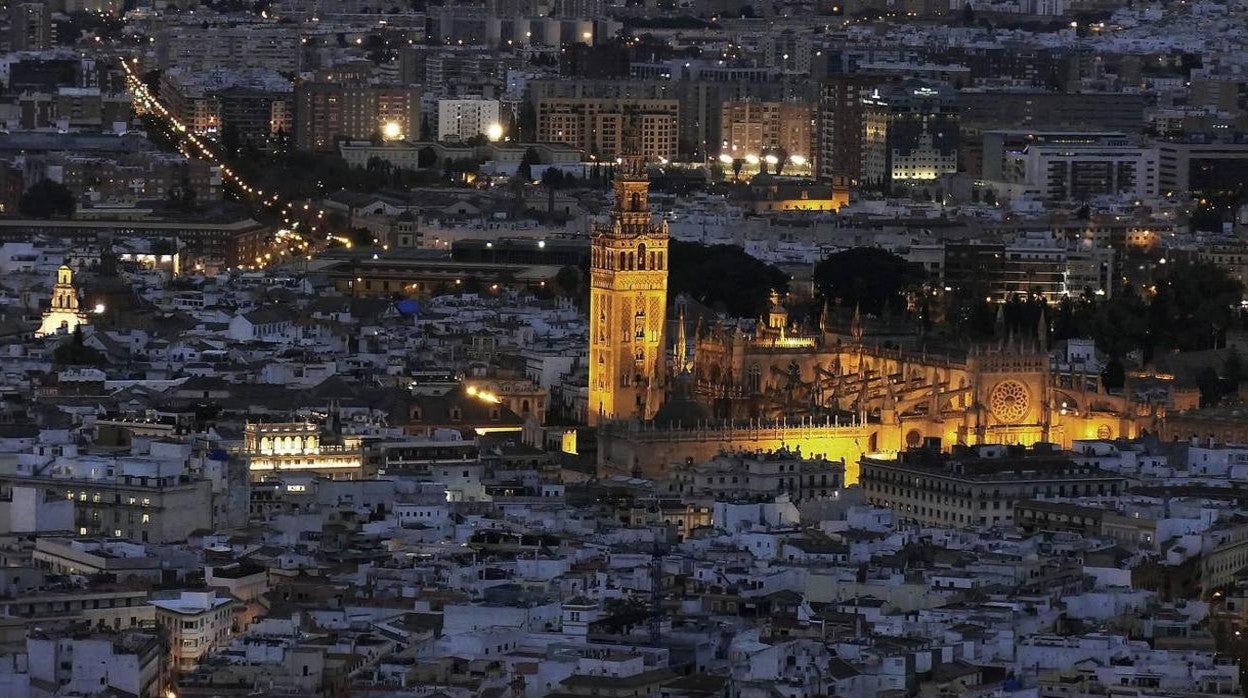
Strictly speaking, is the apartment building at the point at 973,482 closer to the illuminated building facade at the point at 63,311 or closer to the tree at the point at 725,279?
the illuminated building facade at the point at 63,311

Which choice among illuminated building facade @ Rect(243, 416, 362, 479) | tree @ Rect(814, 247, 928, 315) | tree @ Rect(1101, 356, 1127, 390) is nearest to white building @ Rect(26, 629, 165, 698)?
illuminated building facade @ Rect(243, 416, 362, 479)

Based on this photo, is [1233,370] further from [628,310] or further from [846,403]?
[628,310]

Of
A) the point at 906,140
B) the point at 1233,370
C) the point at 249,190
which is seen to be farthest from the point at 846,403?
the point at 906,140

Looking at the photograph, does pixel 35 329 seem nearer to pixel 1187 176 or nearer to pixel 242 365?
pixel 242 365

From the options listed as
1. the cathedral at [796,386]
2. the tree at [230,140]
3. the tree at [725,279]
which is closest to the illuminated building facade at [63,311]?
the tree at [725,279]

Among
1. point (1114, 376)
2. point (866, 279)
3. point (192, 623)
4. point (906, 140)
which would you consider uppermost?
point (192, 623)

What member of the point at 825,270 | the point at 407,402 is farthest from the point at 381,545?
the point at 825,270
